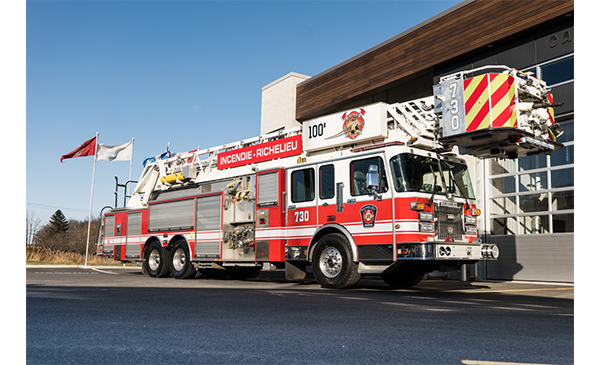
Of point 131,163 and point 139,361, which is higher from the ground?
point 131,163

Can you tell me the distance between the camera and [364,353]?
13.1 ft

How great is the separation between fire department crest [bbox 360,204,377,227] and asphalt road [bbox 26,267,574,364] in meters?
1.96

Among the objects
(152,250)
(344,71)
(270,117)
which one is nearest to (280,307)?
(152,250)

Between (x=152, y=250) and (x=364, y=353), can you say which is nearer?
(x=364, y=353)

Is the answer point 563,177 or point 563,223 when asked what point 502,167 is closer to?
point 563,177

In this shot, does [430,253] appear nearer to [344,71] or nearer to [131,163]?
[344,71]

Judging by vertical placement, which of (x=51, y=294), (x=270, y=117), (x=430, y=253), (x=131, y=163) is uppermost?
(x=270, y=117)

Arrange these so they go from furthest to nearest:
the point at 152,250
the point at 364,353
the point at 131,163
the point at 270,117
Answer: the point at 131,163 → the point at 270,117 → the point at 152,250 → the point at 364,353

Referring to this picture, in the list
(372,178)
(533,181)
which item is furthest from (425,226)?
(533,181)

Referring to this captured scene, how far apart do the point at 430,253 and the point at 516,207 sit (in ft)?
22.6

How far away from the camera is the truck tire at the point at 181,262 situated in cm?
1419

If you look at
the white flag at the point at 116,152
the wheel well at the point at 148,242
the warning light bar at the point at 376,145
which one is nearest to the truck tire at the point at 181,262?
the wheel well at the point at 148,242

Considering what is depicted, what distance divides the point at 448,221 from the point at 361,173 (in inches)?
72.6

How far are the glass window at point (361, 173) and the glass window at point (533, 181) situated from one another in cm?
651
